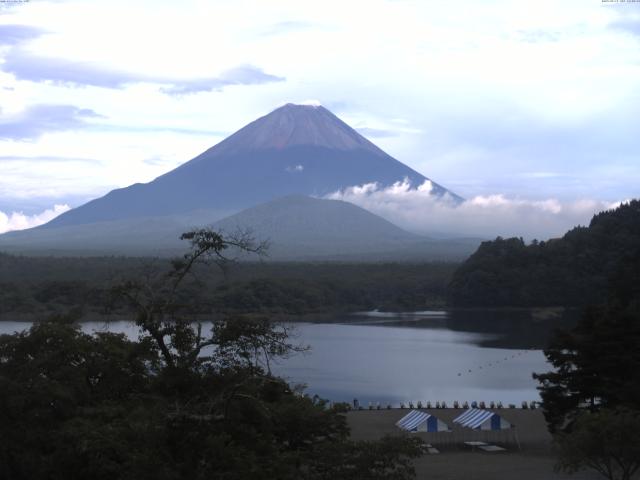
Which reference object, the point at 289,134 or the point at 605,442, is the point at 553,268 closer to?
the point at 605,442

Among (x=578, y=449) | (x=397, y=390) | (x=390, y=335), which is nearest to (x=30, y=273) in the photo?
(x=390, y=335)

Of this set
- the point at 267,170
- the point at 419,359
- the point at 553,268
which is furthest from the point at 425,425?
the point at 267,170

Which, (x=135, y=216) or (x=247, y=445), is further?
(x=135, y=216)

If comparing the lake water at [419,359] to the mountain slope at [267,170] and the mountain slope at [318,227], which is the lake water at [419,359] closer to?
the mountain slope at [318,227]

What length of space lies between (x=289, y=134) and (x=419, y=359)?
11874 cm

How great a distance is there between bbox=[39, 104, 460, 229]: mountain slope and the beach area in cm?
12507

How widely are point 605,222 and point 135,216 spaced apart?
96.8 metres

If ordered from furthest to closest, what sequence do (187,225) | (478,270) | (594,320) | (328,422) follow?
(187,225) → (478,270) → (594,320) → (328,422)

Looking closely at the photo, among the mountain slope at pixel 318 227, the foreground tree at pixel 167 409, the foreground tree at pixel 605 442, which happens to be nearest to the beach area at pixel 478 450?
the foreground tree at pixel 605 442

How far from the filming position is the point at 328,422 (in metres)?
11.1

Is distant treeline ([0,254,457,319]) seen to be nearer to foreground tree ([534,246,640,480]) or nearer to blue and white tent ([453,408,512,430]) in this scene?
blue and white tent ([453,408,512,430])

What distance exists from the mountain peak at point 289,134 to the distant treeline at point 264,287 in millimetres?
68303

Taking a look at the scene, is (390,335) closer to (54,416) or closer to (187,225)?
(54,416)

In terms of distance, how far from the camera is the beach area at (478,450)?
1491 centimetres
